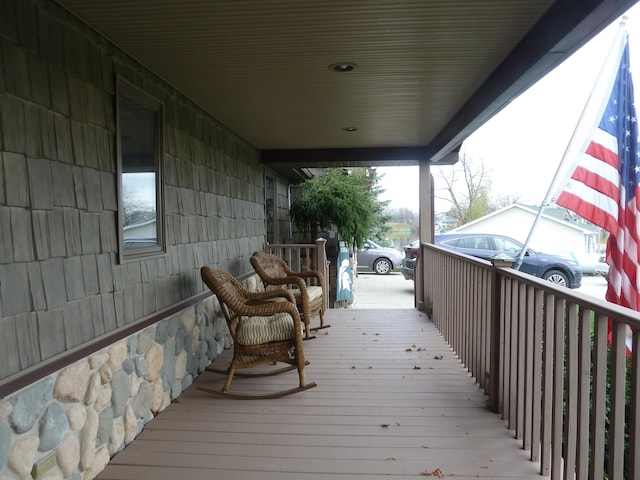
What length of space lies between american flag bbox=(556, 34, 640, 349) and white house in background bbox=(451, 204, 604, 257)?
915 cm

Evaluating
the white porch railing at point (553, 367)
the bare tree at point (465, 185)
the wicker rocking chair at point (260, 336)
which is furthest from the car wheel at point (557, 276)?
the bare tree at point (465, 185)

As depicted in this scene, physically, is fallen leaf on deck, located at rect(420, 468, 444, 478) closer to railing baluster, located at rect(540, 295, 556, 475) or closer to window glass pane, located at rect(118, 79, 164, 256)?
railing baluster, located at rect(540, 295, 556, 475)

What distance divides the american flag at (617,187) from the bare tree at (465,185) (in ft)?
58.7

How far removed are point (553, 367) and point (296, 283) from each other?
9.10ft

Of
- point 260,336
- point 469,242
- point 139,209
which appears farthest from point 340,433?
point 469,242

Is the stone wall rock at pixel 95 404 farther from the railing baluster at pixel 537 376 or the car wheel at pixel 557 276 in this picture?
the car wheel at pixel 557 276

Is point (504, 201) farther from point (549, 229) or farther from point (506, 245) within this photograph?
point (506, 245)

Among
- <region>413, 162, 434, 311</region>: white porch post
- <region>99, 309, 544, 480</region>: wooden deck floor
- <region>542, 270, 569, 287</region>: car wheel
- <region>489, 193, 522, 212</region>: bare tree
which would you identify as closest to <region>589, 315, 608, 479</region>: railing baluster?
<region>99, 309, 544, 480</region>: wooden deck floor

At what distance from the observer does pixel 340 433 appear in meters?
2.67

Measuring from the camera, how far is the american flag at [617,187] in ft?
13.0

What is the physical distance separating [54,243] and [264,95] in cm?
225

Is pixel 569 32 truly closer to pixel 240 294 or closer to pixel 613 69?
pixel 613 69

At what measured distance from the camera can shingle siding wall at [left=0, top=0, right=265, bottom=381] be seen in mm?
1816

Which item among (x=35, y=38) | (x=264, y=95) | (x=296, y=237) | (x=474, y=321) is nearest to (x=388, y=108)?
(x=264, y=95)
